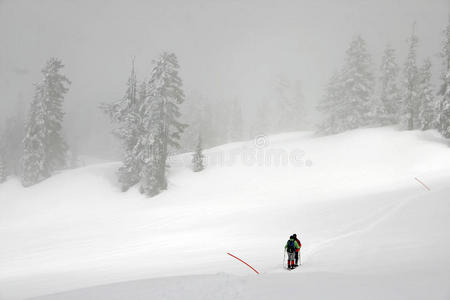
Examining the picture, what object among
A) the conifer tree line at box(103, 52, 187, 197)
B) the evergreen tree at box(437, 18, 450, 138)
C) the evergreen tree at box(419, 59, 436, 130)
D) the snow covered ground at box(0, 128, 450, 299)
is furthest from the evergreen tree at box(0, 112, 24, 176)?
the evergreen tree at box(437, 18, 450, 138)

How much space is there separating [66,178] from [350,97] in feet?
125

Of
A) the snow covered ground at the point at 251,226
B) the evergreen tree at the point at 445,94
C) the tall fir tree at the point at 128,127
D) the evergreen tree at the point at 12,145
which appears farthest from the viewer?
the evergreen tree at the point at 12,145

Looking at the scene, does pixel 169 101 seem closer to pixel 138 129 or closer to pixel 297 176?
pixel 138 129

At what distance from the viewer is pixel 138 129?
29.9 meters

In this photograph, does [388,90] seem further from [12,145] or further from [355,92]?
[12,145]

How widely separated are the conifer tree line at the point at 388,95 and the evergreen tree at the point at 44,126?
37023 mm

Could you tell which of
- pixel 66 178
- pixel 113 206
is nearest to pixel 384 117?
pixel 113 206

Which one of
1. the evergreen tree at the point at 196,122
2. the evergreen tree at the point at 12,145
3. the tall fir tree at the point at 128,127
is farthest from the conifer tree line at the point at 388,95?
the evergreen tree at the point at 12,145

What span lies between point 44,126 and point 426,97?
4445cm

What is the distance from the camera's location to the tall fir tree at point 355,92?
1505 inches

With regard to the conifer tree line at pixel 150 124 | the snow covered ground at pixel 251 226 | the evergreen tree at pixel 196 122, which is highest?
the evergreen tree at pixel 196 122

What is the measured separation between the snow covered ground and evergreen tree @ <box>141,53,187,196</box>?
2113 mm

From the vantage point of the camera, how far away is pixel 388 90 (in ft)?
119

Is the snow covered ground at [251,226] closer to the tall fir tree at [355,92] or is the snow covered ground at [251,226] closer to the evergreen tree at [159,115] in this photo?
the evergreen tree at [159,115]
